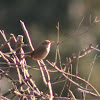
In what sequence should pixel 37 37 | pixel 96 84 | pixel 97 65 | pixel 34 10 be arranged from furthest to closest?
1. pixel 34 10
2. pixel 37 37
3. pixel 97 65
4. pixel 96 84

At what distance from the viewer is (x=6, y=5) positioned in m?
20.2

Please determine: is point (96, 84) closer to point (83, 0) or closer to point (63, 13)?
point (63, 13)

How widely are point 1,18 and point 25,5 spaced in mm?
1762

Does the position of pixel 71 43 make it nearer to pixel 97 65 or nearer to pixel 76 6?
pixel 97 65

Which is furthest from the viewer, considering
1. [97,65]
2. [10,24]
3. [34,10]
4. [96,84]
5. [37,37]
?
[34,10]

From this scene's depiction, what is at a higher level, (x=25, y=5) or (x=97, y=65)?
(x=25, y=5)

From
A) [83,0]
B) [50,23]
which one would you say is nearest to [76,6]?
[83,0]

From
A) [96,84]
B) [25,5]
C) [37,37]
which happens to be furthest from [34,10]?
[96,84]

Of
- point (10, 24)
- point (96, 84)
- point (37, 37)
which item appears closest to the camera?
point (96, 84)

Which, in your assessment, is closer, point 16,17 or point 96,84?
point 96,84

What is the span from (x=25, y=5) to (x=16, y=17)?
1422mm

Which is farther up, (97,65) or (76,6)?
(76,6)

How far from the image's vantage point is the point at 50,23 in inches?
713

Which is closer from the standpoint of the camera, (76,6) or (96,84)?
(96,84)
